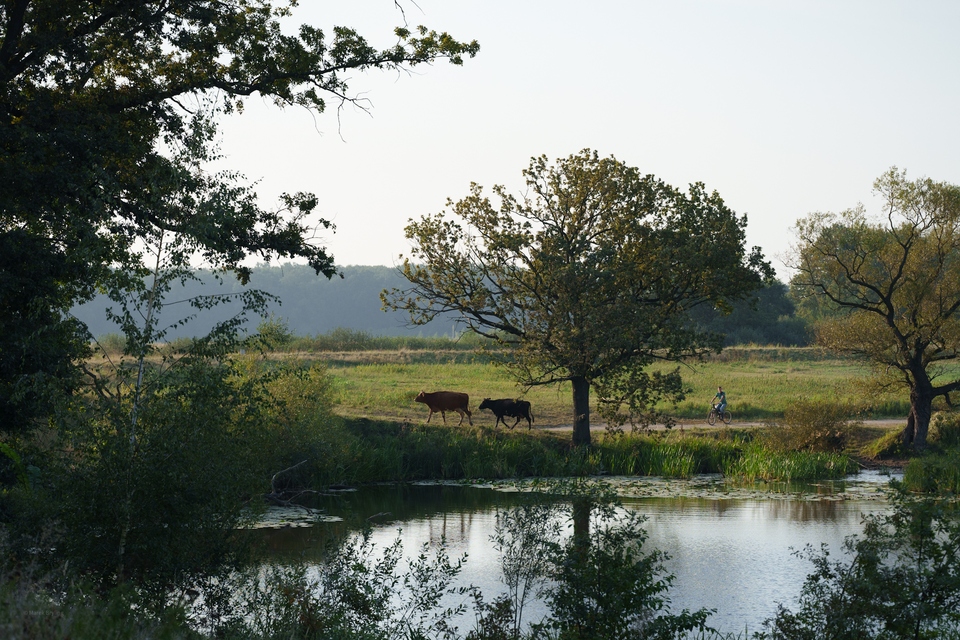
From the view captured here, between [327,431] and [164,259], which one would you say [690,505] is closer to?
[327,431]

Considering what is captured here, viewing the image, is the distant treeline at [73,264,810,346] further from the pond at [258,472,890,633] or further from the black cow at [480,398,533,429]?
the pond at [258,472,890,633]

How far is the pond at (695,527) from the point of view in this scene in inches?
569

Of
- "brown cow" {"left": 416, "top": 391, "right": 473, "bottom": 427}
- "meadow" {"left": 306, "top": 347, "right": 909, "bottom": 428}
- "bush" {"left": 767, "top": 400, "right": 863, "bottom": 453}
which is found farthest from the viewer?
"meadow" {"left": 306, "top": 347, "right": 909, "bottom": 428}

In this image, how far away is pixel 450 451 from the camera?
27234 mm

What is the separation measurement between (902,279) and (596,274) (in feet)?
32.8

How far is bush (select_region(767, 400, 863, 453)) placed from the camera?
2925 centimetres

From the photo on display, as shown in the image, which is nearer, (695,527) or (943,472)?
(695,527)

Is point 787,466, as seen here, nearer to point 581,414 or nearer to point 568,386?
point 581,414

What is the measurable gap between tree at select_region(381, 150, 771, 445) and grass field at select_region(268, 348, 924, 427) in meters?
2.34

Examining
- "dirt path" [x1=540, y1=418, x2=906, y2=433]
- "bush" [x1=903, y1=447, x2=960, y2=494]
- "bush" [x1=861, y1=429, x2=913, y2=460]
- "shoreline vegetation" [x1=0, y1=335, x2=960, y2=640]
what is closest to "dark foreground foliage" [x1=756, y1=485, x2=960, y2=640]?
"shoreline vegetation" [x1=0, y1=335, x2=960, y2=640]

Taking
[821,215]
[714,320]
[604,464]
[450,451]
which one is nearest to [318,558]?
[450,451]

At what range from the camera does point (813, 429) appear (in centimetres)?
2953

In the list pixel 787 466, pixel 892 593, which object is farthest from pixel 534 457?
pixel 892 593

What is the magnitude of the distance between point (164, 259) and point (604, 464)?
19324 mm
